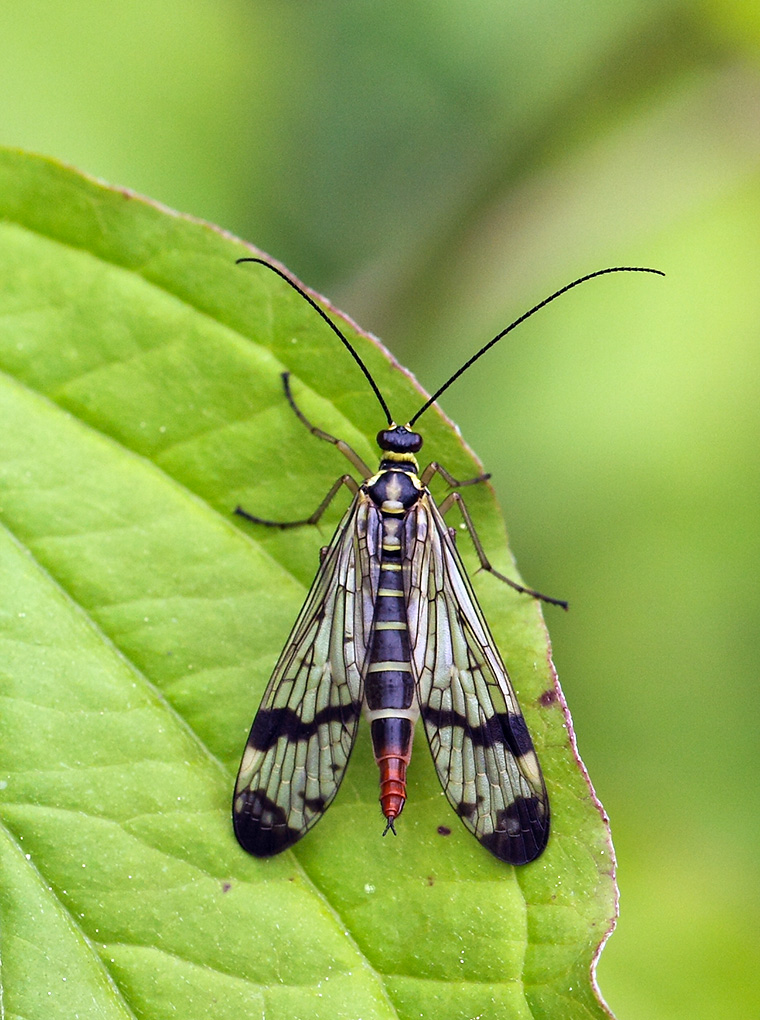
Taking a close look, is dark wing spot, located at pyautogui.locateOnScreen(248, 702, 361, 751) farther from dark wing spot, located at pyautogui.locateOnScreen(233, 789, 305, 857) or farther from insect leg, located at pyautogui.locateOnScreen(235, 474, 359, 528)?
insect leg, located at pyautogui.locateOnScreen(235, 474, 359, 528)

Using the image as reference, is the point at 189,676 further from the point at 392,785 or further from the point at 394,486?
the point at 394,486

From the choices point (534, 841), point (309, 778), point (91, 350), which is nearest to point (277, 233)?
point (91, 350)

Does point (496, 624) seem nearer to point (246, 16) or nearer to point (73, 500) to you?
point (73, 500)

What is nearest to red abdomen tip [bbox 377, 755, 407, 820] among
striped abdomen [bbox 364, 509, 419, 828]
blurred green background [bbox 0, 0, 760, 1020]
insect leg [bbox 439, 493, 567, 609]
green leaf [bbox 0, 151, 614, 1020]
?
striped abdomen [bbox 364, 509, 419, 828]

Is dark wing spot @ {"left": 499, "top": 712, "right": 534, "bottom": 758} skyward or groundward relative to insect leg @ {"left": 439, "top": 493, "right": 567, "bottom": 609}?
groundward

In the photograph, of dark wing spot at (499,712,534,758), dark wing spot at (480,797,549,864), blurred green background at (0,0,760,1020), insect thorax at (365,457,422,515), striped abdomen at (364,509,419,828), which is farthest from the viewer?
blurred green background at (0,0,760,1020)

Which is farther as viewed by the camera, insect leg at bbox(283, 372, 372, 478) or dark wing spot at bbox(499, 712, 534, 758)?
insect leg at bbox(283, 372, 372, 478)

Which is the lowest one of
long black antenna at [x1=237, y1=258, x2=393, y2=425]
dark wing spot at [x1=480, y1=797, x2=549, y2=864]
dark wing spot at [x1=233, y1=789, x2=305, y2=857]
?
dark wing spot at [x1=233, y1=789, x2=305, y2=857]
